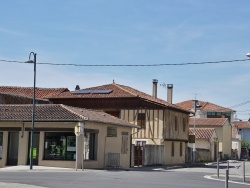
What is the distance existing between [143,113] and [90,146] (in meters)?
13.1

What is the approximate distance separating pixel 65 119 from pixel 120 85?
19835 mm

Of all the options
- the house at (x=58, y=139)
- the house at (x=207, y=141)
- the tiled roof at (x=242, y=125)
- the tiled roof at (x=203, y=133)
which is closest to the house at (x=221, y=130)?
the house at (x=207, y=141)

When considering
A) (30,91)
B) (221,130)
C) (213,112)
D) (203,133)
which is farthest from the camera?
(213,112)

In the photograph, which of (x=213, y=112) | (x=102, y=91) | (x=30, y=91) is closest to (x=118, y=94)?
(x=102, y=91)

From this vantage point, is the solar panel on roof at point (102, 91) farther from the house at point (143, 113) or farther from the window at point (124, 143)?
the window at point (124, 143)

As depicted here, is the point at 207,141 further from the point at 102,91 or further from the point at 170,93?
the point at 102,91

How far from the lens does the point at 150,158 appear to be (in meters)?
41.5

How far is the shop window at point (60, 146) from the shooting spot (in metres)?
32.5

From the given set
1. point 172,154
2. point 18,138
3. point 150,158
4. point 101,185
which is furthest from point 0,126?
point 172,154

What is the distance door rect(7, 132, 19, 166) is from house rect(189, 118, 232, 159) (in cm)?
3915

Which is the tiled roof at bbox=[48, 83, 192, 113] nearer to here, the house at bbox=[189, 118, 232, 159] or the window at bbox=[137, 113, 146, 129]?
the window at bbox=[137, 113, 146, 129]

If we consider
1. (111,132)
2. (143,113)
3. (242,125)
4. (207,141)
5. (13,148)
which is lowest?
(13,148)

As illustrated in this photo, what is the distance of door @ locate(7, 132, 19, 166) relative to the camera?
33.9 meters

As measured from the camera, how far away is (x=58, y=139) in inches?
1289
